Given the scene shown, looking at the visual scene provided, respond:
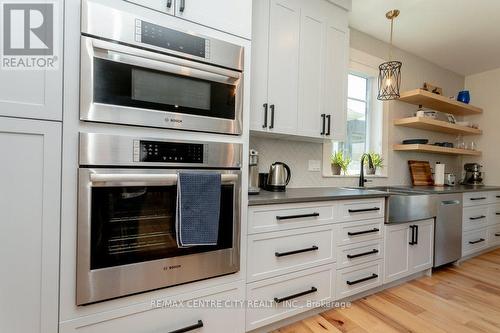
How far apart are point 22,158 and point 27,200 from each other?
161 millimetres

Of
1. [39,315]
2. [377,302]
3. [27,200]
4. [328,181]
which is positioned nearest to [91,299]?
[39,315]

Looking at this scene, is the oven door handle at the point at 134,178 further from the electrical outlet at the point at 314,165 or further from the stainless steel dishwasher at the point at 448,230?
the stainless steel dishwasher at the point at 448,230

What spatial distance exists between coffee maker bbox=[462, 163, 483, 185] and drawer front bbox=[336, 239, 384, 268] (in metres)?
2.82

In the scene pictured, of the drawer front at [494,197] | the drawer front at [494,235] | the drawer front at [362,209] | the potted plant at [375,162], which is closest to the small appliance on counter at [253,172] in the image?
the drawer front at [362,209]

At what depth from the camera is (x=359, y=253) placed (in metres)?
1.99

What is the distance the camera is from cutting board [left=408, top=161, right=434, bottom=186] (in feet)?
11.0

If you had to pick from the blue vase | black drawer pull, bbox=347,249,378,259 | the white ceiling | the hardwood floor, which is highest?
the white ceiling

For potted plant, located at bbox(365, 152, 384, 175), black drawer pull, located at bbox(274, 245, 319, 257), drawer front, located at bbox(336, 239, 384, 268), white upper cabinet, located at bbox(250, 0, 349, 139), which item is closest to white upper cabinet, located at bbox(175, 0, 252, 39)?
white upper cabinet, located at bbox(250, 0, 349, 139)

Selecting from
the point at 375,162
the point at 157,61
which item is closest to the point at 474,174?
the point at 375,162

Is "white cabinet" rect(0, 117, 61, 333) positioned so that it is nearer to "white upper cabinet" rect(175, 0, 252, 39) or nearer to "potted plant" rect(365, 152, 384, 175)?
"white upper cabinet" rect(175, 0, 252, 39)

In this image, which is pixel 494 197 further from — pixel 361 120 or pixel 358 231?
pixel 358 231

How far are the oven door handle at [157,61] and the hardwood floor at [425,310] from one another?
5.41 feet

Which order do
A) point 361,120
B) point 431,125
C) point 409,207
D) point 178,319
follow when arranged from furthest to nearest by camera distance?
point 431,125
point 361,120
point 409,207
point 178,319

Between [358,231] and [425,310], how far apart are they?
80 cm
